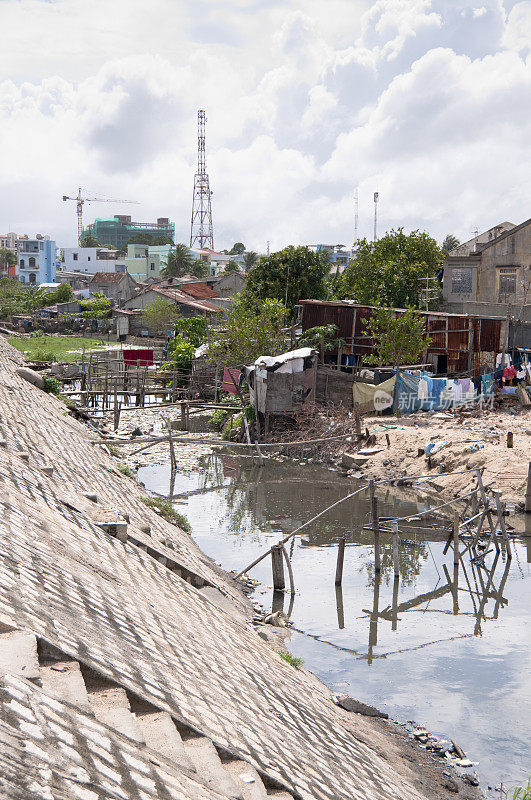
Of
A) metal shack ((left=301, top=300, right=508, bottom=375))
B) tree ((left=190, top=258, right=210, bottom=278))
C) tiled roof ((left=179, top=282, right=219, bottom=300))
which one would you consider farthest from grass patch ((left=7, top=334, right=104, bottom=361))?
tree ((left=190, top=258, right=210, bottom=278))

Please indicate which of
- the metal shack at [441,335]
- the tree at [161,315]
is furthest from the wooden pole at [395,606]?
the tree at [161,315]

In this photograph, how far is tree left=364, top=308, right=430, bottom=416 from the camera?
92.7 feet

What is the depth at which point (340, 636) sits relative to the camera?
12820mm

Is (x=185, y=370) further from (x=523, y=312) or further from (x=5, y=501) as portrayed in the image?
(x=5, y=501)

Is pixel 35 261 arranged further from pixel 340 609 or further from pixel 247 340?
pixel 340 609

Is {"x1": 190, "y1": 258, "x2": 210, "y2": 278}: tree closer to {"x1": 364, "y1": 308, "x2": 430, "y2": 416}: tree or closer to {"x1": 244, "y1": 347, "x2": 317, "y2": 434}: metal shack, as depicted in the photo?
{"x1": 364, "y1": 308, "x2": 430, "y2": 416}: tree

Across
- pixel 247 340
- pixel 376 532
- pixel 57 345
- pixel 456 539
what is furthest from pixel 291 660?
pixel 57 345

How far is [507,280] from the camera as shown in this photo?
3669 cm

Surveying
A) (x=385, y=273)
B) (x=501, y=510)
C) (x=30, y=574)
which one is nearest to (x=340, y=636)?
(x=501, y=510)

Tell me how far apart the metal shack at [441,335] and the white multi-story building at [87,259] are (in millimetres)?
71899

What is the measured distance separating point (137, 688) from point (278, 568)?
955 cm

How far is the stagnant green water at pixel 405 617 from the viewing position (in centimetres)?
1033

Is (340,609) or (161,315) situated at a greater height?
(161,315)

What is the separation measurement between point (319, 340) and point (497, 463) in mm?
11801
